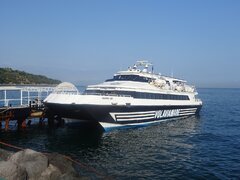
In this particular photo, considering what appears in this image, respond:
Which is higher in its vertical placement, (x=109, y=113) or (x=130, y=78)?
(x=130, y=78)

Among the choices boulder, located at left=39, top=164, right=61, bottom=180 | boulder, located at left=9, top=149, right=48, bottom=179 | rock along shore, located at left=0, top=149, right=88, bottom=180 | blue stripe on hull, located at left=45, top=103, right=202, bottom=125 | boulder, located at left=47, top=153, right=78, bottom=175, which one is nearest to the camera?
rock along shore, located at left=0, top=149, right=88, bottom=180

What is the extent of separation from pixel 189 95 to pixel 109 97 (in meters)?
19.4

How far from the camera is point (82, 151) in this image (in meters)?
24.2

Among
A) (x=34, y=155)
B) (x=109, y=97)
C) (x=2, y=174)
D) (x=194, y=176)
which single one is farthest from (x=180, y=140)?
(x=2, y=174)

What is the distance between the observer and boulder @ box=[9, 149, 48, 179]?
38.9ft

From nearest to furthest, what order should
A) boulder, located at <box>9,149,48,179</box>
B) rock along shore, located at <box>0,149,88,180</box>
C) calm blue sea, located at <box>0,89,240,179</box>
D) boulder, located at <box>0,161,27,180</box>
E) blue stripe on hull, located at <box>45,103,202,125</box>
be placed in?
1. boulder, located at <box>0,161,27,180</box>
2. rock along shore, located at <box>0,149,88,180</box>
3. boulder, located at <box>9,149,48,179</box>
4. calm blue sea, located at <box>0,89,240,179</box>
5. blue stripe on hull, located at <box>45,103,202,125</box>

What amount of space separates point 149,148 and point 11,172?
16152 mm

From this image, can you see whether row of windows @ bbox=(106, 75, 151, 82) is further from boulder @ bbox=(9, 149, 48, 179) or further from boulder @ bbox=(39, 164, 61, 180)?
boulder @ bbox=(39, 164, 61, 180)

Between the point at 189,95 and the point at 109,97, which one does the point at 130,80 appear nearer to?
the point at 109,97

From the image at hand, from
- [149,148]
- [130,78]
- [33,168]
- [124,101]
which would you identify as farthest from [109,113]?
[33,168]

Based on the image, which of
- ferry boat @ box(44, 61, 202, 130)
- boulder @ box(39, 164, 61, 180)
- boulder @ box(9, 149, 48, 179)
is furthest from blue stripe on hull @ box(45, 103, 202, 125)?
boulder @ box(39, 164, 61, 180)

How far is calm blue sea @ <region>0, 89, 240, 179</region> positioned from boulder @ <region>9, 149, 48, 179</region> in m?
5.31

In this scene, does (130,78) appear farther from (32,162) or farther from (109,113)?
(32,162)

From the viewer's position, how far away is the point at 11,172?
10.6 m
